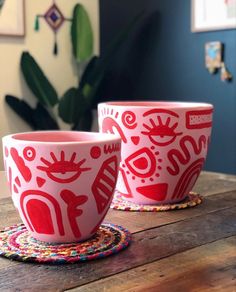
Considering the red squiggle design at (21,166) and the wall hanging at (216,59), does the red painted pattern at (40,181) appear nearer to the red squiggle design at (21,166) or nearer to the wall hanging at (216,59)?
the red squiggle design at (21,166)

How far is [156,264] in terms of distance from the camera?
0.62 meters

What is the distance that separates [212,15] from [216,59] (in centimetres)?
23

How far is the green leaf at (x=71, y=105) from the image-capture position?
2.93 metres

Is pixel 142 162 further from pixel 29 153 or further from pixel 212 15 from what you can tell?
pixel 212 15

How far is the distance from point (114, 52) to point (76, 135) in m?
2.36

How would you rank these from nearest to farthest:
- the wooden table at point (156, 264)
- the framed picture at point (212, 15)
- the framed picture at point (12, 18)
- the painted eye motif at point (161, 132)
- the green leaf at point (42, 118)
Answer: the wooden table at point (156, 264)
the painted eye motif at point (161, 132)
the framed picture at point (212, 15)
the framed picture at point (12, 18)
the green leaf at point (42, 118)

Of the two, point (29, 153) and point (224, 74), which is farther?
point (224, 74)

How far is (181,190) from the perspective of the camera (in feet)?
3.02

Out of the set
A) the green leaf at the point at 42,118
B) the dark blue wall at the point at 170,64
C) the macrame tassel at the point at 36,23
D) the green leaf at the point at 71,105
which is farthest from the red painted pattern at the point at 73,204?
the macrame tassel at the point at 36,23

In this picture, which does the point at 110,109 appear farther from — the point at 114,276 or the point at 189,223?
the point at 114,276

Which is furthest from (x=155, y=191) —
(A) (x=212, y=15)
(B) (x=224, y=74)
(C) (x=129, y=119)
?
(A) (x=212, y=15)

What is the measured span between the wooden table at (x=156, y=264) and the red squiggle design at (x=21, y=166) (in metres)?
0.11

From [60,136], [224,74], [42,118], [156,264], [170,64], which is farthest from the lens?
[42,118]

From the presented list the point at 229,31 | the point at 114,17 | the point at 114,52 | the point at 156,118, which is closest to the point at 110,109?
the point at 156,118
